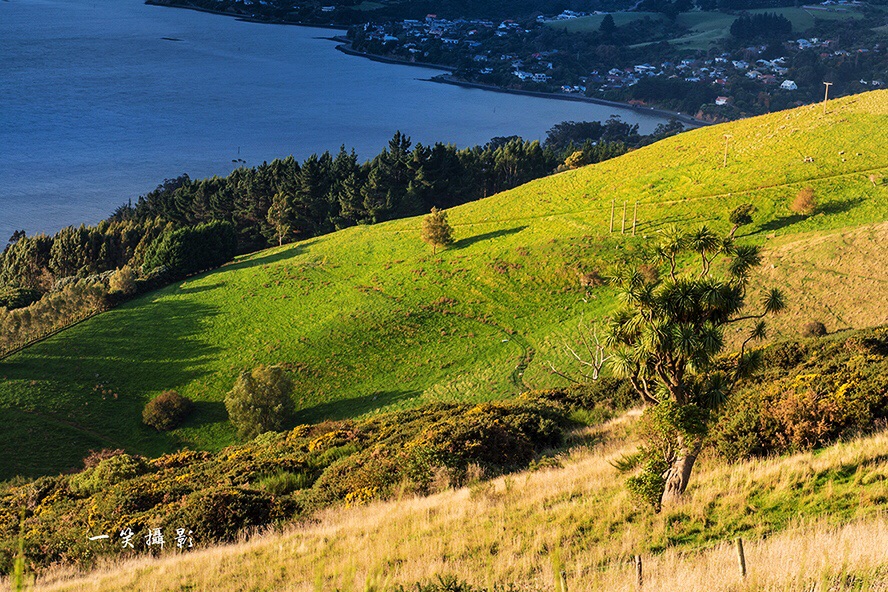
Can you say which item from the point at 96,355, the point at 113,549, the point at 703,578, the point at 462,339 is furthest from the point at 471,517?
the point at 96,355

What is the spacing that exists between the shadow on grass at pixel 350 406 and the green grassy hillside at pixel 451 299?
14cm

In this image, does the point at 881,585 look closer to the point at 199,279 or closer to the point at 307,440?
the point at 307,440

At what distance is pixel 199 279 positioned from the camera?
66375 millimetres

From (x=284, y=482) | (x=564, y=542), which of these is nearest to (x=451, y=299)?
(x=284, y=482)

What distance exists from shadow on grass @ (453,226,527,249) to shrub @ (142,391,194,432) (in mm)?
26592

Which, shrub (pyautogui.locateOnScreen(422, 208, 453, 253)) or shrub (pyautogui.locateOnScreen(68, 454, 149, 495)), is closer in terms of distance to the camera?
shrub (pyautogui.locateOnScreen(68, 454, 149, 495))

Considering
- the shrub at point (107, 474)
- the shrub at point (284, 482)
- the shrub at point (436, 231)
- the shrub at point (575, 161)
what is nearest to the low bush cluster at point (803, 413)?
the shrub at point (284, 482)

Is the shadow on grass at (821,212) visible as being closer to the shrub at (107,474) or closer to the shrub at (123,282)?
the shrub at (107,474)

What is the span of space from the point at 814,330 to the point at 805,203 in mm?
17483

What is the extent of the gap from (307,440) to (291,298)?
3041cm

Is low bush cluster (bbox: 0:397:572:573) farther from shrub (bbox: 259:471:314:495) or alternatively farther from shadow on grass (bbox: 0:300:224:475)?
shadow on grass (bbox: 0:300:224:475)

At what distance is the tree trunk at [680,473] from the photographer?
1420cm

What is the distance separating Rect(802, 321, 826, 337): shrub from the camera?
37656 millimetres

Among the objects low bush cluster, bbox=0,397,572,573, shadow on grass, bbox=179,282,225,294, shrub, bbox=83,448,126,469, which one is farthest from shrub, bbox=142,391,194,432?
shadow on grass, bbox=179,282,225,294
